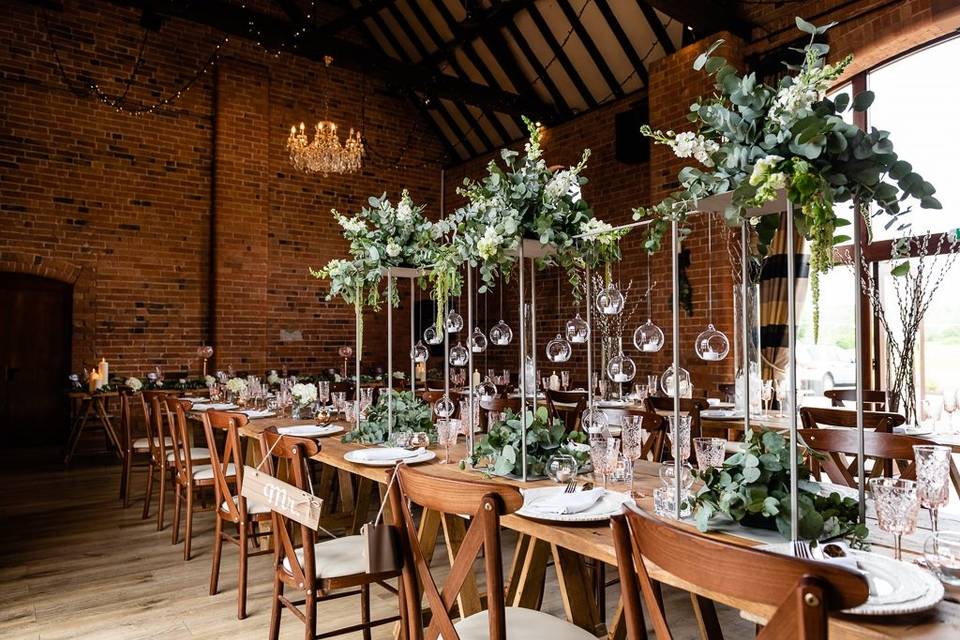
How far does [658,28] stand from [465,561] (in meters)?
6.67

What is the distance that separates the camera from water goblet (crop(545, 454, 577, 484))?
7.31ft

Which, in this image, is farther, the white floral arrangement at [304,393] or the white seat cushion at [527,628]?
the white floral arrangement at [304,393]

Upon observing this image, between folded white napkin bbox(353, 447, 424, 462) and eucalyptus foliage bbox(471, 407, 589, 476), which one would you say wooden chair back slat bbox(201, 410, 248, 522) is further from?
eucalyptus foliage bbox(471, 407, 589, 476)

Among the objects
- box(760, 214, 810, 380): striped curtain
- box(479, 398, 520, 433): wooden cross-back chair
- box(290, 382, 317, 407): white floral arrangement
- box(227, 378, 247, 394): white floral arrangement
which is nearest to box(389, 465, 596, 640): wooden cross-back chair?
box(479, 398, 520, 433): wooden cross-back chair

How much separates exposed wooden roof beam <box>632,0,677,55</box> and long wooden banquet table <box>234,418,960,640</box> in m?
5.53

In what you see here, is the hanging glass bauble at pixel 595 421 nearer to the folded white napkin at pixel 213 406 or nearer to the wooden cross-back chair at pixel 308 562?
the wooden cross-back chair at pixel 308 562

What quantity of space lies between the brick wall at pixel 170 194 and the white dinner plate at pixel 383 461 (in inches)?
247

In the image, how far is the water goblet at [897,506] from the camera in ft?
4.63

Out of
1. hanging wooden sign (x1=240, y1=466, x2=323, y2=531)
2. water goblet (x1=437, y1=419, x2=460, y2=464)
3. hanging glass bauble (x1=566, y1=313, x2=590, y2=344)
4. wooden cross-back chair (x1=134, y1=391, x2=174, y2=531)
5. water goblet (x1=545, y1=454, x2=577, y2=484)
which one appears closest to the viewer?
hanging wooden sign (x1=240, y1=466, x2=323, y2=531)

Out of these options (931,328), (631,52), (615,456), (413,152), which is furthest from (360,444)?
(413,152)

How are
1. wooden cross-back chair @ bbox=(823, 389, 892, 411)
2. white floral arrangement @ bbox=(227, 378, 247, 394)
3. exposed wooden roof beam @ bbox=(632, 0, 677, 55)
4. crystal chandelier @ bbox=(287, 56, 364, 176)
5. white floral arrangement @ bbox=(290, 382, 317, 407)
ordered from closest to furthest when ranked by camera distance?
white floral arrangement @ bbox=(290, 382, 317, 407)
wooden cross-back chair @ bbox=(823, 389, 892, 411)
white floral arrangement @ bbox=(227, 378, 247, 394)
exposed wooden roof beam @ bbox=(632, 0, 677, 55)
crystal chandelier @ bbox=(287, 56, 364, 176)

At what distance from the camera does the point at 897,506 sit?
141cm

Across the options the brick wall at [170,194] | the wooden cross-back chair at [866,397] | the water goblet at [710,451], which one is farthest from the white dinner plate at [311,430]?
the brick wall at [170,194]

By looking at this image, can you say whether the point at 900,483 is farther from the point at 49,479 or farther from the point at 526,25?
the point at 526,25
